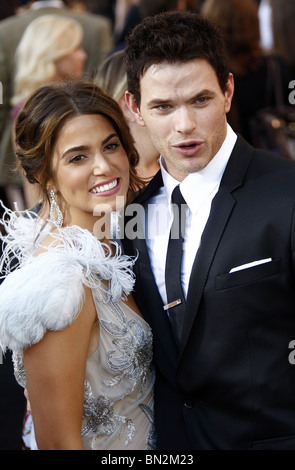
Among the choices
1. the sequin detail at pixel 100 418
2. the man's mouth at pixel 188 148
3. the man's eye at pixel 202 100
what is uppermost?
the man's eye at pixel 202 100

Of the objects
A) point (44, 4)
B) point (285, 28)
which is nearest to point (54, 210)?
point (285, 28)

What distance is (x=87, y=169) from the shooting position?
221 cm

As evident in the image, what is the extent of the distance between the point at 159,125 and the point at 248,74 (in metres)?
2.30

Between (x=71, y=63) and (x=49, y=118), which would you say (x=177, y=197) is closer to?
(x=49, y=118)

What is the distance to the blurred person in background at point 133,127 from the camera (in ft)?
9.86

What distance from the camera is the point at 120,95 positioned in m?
3.07

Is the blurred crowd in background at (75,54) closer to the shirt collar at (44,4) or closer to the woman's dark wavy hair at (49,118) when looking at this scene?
the shirt collar at (44,4)

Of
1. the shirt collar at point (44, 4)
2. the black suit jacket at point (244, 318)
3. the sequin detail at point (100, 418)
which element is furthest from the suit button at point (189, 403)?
the shirt collar at point (44, 4)

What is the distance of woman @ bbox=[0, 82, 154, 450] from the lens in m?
1.92

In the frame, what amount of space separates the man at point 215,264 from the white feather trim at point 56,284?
137 mm

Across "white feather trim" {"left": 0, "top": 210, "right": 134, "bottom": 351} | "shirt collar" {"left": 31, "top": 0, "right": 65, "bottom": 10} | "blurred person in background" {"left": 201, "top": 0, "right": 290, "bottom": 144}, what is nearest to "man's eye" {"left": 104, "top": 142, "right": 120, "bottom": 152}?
"white feather trim" {"left": 0, "top": 210, "right": 134, "bottom": 351}

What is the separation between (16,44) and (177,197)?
313 cm

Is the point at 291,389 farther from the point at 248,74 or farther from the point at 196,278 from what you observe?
the point at 248,74
